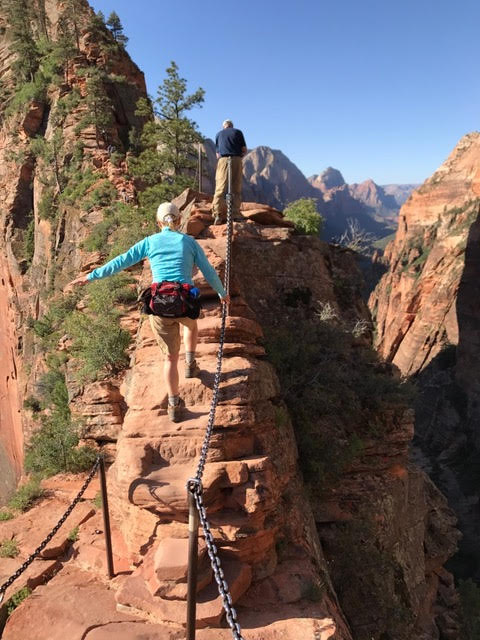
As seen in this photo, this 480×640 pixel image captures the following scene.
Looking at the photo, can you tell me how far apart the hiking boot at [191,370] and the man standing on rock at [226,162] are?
3.90 m

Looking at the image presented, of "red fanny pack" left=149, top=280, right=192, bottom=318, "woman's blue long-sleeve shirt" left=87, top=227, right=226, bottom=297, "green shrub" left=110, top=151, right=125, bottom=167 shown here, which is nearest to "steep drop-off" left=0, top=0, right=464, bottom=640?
"red fanny pack" left=149, top=280, right=192, bottom=318

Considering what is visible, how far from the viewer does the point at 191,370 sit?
16.8ft

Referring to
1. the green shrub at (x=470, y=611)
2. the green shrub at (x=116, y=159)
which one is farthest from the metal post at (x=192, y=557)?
the green shrub at (x=116, y=159)

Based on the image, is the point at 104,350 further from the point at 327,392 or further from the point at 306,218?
the point at 306,218

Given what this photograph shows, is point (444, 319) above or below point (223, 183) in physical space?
below

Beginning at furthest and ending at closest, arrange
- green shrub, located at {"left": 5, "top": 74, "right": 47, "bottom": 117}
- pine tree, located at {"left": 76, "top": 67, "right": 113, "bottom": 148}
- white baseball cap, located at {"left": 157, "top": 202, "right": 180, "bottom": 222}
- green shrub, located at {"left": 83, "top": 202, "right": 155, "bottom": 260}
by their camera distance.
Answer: green shrub, located at {"left": 5, "top": 74, "right": 47, "bottom": 117}, pine tree, located at {"left": 76, "top": 67, "right": 113, "bottom": 148}, green shrub, located at {"left": 83, "top": 202, "right": 155, "bottom": 260}, white baseball cap, located at {"left": 157, "top": 202, "right": 180, "bottom": 222}

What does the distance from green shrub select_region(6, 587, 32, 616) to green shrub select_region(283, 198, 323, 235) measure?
841cm

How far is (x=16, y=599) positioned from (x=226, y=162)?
7.20 m

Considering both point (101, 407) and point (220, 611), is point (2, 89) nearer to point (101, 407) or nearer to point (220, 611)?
point (101, 407)

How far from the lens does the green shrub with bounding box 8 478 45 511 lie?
22.8 feet

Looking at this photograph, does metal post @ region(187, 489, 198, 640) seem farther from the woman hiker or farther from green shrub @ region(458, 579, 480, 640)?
green shrub @ region(458, 579, 480, 640)

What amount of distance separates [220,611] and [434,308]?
5106 cm

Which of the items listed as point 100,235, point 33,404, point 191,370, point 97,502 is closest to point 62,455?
point 97,502

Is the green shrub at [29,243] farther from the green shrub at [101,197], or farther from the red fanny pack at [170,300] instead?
the red fanny pack at [170,300]
